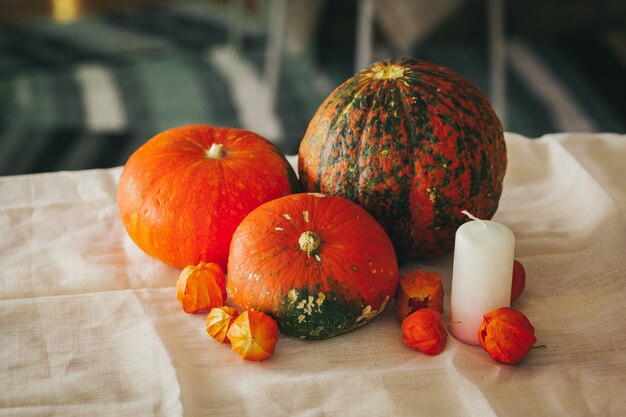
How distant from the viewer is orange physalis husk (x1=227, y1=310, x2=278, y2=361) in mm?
854

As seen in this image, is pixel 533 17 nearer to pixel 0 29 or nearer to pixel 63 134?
pixel 63 134

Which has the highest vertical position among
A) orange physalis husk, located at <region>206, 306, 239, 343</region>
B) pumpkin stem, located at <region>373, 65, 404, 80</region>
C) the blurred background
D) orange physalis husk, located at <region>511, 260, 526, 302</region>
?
pumpkin stem, located at <region>373, 65, 404, 80</region>

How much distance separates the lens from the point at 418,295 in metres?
0.93

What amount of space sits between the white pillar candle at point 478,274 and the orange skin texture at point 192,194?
283mm

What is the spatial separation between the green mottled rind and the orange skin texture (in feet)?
0.59

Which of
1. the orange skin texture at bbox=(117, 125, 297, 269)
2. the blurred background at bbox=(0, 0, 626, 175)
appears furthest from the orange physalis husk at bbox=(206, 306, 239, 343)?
the blurred background at bbox=(0, 0, 626, 175)

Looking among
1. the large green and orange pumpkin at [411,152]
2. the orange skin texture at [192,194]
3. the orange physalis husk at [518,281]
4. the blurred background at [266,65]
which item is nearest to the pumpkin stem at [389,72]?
the large green and orange pumpkin at [411,152]

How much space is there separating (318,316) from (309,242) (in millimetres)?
86

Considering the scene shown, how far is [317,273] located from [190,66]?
258 cm

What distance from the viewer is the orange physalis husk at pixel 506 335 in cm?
84

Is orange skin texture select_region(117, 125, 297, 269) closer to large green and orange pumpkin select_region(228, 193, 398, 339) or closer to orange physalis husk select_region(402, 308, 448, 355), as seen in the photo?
large green and orange pumpkin select_region(228, 193, 398, 339)

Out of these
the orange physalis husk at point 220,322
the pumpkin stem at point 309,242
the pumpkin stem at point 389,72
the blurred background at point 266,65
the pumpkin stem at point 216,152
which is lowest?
the blurred background at point 266,65

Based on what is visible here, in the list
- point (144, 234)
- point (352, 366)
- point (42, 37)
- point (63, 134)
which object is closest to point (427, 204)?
point (352, 366)

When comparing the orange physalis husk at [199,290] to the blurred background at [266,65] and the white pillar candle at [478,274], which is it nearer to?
the white pillar candle at [478,274]
